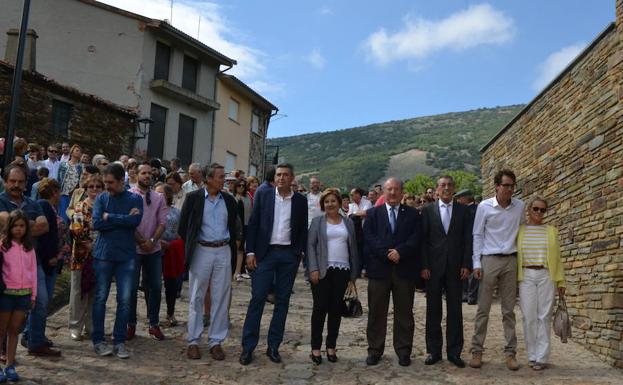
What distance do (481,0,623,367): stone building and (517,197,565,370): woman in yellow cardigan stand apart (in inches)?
52.4

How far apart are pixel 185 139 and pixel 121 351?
19.3 m

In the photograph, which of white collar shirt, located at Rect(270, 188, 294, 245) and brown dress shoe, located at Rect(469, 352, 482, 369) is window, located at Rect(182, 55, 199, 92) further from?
brown dress shoe, located at Rect(469, 352, 482, 369)

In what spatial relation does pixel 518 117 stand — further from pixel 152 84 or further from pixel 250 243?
pixel 152 84

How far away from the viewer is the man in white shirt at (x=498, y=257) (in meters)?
5.84

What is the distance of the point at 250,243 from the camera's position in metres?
5.79

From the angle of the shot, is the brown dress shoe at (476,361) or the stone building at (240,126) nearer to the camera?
the brown dress shoe at (476,361)

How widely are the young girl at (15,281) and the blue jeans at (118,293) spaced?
0.75 metres

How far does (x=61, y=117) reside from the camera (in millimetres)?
17031

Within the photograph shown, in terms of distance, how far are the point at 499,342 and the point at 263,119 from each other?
24834 millimetres

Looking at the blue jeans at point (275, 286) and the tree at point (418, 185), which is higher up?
the tree at point (418, 185)

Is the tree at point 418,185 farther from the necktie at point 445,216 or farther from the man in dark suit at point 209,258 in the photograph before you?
the man in dark suit at point 209,258

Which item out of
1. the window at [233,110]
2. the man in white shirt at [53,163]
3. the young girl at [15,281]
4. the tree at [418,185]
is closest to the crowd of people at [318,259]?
the young girl at [15,281]

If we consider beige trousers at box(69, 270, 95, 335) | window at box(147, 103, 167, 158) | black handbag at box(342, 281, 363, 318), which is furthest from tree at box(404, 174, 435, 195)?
beige trousers at box(69, 270, 95, 335)

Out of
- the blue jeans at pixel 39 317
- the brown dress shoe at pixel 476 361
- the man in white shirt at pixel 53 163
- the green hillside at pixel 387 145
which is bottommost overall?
the brown dress shoe at pixel 476 361
